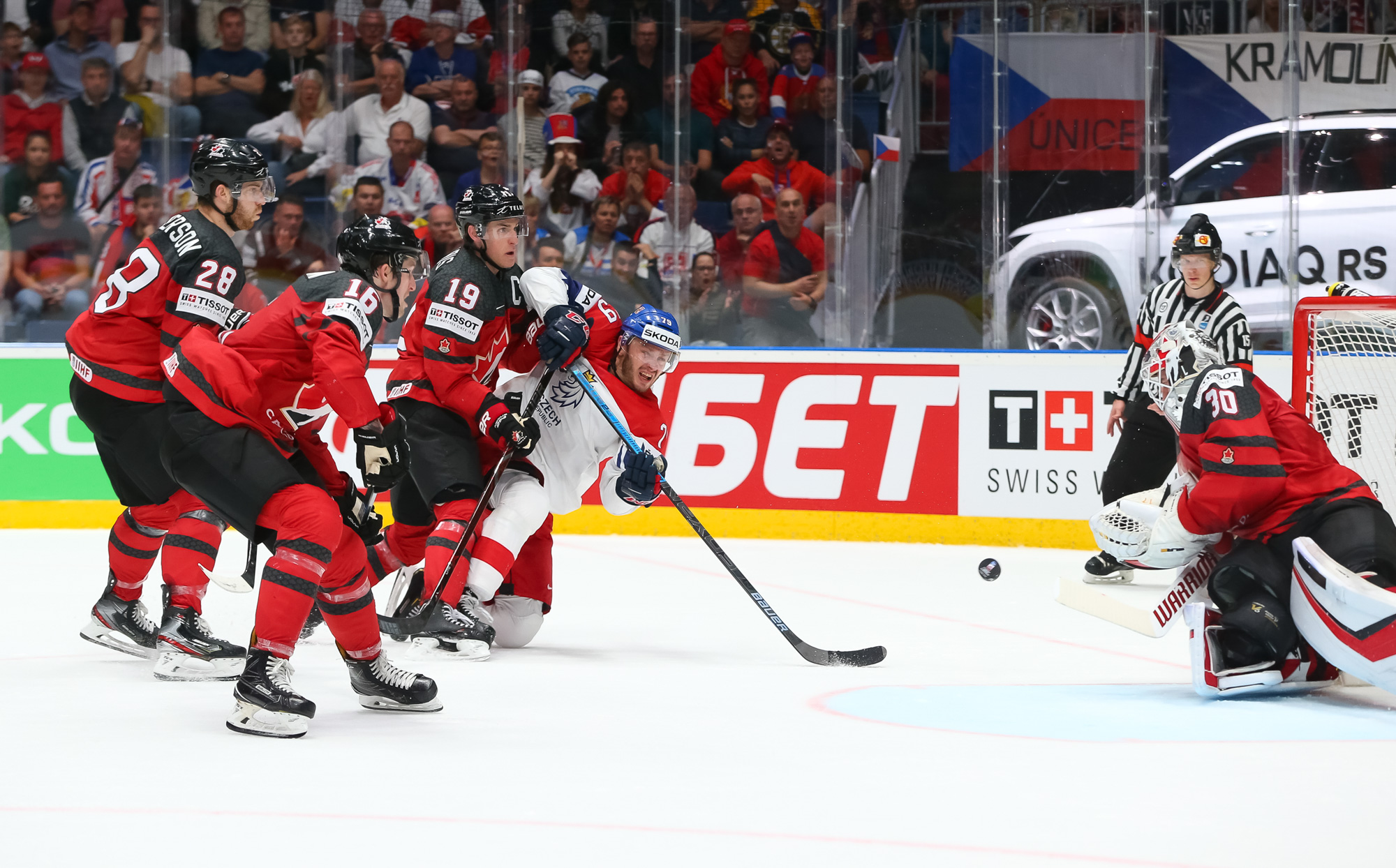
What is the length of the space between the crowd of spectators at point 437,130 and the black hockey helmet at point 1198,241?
2699 millimetres

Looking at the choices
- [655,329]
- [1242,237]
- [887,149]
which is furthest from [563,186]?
[655,329]

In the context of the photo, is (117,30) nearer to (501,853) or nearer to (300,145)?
(300,145)

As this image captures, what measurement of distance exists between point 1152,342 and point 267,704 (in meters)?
3.82

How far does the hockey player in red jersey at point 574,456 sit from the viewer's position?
4.22m

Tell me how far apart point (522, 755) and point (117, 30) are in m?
7.09

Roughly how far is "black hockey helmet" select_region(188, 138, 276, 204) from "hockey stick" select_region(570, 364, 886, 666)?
1028mm

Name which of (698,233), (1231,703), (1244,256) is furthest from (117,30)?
(1231,703)

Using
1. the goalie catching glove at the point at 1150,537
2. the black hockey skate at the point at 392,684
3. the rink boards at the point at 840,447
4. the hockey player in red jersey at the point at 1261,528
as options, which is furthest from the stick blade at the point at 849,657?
the rink boards at the point at 840,447

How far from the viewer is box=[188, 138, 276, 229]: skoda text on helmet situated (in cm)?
380

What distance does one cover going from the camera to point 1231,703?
3510 mm

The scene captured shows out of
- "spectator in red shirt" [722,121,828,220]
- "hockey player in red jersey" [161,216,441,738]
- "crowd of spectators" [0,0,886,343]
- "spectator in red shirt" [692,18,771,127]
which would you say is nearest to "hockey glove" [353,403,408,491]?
"hockey player in red jersey" [161,216,441,738]

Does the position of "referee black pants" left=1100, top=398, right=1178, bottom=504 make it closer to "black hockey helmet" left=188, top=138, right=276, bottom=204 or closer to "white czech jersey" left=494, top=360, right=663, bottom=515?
→ "white czech jersey" left=494, top=360, right=663, bottom=515

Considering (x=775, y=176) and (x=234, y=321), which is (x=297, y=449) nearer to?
(x=234, y=321)

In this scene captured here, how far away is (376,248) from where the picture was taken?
11.4 feet
